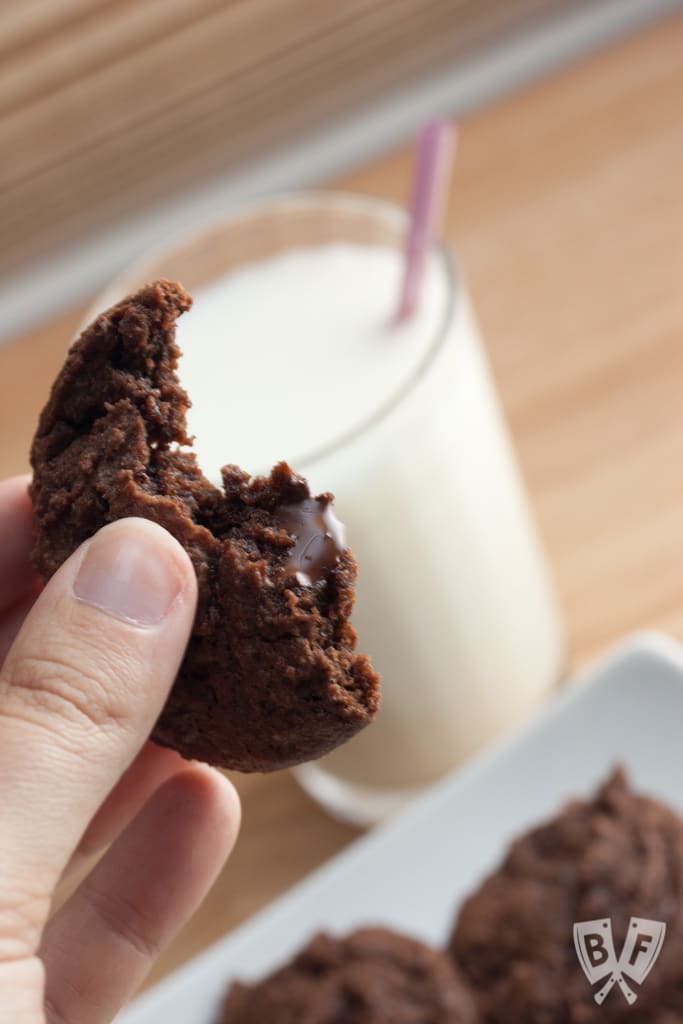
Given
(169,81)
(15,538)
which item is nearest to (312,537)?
(15,538)

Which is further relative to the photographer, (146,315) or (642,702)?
(642,702)

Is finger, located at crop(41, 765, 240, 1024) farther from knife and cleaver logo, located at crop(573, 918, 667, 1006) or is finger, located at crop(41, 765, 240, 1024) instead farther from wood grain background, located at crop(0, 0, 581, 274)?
wood grain background, located at crop(0, 0, 581, 274)

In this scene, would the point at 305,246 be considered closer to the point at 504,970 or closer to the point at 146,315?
the point at 146,315

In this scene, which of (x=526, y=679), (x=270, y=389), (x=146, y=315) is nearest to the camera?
(x=146, y=315)

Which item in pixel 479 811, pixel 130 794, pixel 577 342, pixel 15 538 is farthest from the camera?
pixel 577 342

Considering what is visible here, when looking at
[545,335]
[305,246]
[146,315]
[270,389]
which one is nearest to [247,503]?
[146,315]

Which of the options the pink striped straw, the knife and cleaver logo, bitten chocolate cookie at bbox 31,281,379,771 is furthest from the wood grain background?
the knife and cleaver logo

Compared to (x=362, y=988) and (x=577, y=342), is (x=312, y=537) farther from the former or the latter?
(x=577, y=342)
